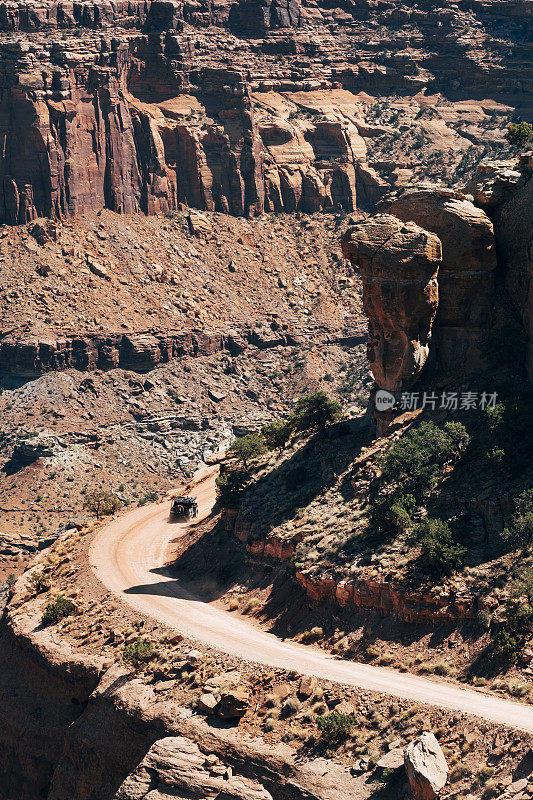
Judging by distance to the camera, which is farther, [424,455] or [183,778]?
[424,455]

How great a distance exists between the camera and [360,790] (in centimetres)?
5131

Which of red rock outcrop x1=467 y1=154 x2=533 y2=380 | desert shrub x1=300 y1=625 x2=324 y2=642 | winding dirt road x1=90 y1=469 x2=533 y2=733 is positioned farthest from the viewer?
red rock outcrop x1=467 y1=154 x2=533 y2=380

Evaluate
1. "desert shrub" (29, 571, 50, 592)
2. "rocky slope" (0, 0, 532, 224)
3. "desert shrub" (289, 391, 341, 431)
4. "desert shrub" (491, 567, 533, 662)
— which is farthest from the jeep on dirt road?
"rocky slope" (0, 0, 532, 224)

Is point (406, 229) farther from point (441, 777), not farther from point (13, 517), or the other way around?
point (13, 517)

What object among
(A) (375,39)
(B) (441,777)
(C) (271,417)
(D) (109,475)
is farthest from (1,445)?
(B) (441,777)

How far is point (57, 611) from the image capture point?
7119cm

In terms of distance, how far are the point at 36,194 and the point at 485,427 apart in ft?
290

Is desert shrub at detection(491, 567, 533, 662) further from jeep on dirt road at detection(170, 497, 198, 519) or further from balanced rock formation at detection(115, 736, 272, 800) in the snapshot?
jeep on dirt road at detection(170, 497, 198, 519)

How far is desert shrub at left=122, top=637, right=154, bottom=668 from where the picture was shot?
Answer: 6306cm

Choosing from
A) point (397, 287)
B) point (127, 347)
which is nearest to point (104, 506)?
point (397, 287)

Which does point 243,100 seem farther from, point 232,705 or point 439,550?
point 232,705

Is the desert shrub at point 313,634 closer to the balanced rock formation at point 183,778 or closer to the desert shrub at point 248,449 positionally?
the balanced rock formation at point 183,778

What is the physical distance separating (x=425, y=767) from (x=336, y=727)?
5319 mm

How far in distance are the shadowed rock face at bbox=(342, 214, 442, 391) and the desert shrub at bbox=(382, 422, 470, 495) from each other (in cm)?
501
